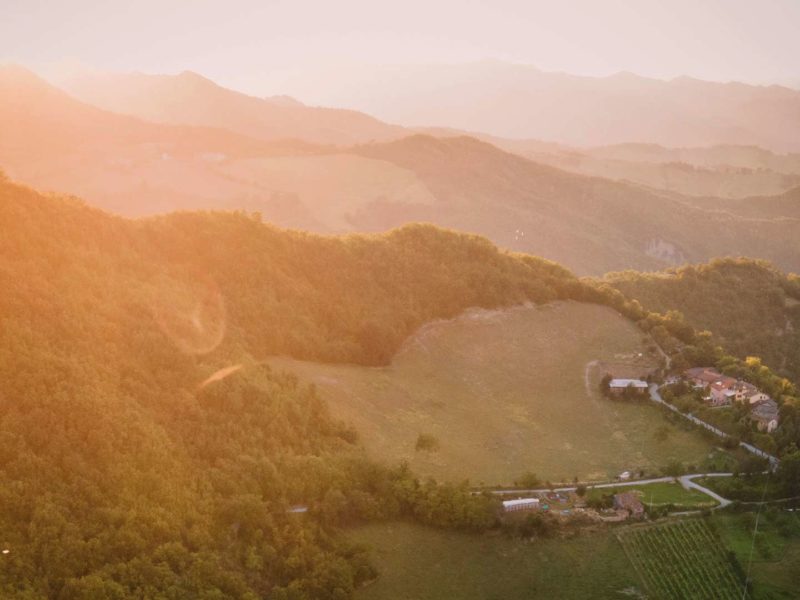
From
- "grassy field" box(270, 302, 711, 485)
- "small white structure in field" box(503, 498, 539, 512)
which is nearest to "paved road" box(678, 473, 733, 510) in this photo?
"grassy field" box(270, 302, 711, 485)

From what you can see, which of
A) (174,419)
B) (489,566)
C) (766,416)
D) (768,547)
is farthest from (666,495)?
(174,419)

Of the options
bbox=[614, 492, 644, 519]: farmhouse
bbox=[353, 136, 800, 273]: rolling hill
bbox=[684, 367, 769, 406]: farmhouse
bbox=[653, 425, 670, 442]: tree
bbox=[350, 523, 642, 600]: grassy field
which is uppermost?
bbox=[353, 136, 800, 273]: rolling hill

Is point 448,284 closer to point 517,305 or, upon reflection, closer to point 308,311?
point 517,305

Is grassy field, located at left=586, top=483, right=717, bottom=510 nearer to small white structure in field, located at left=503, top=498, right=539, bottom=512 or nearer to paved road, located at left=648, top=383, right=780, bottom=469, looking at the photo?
small white structure in field, located at left=503, top=498, right=539, bottom=512

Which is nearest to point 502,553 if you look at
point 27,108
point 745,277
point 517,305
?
point 517,305

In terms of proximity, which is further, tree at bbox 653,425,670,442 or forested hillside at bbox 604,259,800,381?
forested hillside at bbox 604,259,800,381
